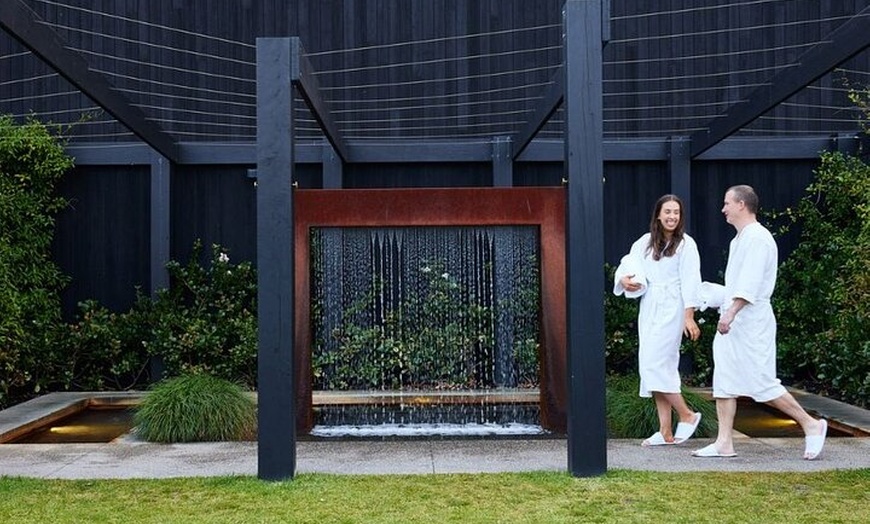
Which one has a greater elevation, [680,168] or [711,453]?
[680,168]

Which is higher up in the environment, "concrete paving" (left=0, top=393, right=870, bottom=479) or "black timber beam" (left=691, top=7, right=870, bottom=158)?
"black timber beam" (left=691, top=7, right=870, bottom=158)

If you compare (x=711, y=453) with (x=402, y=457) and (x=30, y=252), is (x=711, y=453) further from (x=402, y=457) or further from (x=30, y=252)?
(x=30, y=252)

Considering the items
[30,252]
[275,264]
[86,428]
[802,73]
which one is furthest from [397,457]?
[30,252]

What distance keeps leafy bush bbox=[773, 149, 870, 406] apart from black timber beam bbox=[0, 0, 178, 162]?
5720mm

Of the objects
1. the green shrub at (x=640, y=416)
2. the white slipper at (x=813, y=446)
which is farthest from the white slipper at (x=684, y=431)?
the white slipper at (x=813, y=446)

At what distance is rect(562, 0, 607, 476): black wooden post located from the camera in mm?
4742

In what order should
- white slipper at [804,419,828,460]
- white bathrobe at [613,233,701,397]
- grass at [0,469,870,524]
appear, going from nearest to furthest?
grass at [0,469,870,524] → white slipper at [804,419,828,460] → white bathrobe at [613,233,701,397]

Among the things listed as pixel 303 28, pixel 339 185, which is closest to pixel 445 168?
pixel 339 185

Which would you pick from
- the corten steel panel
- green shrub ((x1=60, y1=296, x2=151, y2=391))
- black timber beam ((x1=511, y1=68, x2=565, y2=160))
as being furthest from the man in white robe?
green shrub ((x1=60, y1=296, x2=151, y2=391))

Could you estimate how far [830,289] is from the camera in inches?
327

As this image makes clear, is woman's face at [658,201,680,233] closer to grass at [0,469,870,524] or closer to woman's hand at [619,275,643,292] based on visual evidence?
woman's hand at [619,275,643,292]

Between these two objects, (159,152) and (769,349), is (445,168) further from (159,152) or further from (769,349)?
(769,349)

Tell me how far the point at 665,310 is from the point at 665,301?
0.17 feet

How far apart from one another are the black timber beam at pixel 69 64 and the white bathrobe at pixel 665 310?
3.81 metres
